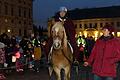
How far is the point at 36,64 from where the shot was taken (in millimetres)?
20641

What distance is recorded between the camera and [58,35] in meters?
9.05

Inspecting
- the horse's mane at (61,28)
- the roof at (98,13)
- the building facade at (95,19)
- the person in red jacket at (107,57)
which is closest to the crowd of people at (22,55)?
the horse's mane at (61,28)

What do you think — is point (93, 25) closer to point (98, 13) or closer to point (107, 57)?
point (98, 13)

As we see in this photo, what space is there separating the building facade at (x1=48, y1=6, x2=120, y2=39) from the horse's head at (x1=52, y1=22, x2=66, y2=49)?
3784 inches

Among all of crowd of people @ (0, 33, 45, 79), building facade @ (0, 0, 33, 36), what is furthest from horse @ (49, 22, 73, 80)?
building facade @ (0, 0, 33, 36)

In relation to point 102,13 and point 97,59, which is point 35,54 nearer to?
point 97,59

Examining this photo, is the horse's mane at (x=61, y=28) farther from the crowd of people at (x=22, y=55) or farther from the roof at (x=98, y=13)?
the roof at (x=98, y=13)

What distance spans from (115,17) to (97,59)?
100427 millimetres

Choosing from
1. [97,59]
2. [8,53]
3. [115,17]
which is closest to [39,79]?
Result: [8,53]

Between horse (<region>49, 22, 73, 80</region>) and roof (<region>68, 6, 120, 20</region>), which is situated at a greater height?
roof (<region>68, 6, 120, 20</region>)

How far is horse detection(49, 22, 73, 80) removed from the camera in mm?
9031

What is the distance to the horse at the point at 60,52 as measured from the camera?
9031mm

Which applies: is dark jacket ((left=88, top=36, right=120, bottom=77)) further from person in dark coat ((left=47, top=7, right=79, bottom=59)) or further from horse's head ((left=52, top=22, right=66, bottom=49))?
person in dark coat ((left=47, top=7, right=79, bottom=59))

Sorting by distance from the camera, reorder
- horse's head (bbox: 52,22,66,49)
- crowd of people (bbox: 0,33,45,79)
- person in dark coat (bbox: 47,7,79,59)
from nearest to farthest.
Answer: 1. horse's head (bbox: 52,22,66,49)
2. person in dark coat (bbox: 47,7,79,59)
3. crowd of people (bbox: 0,33,45,79)
